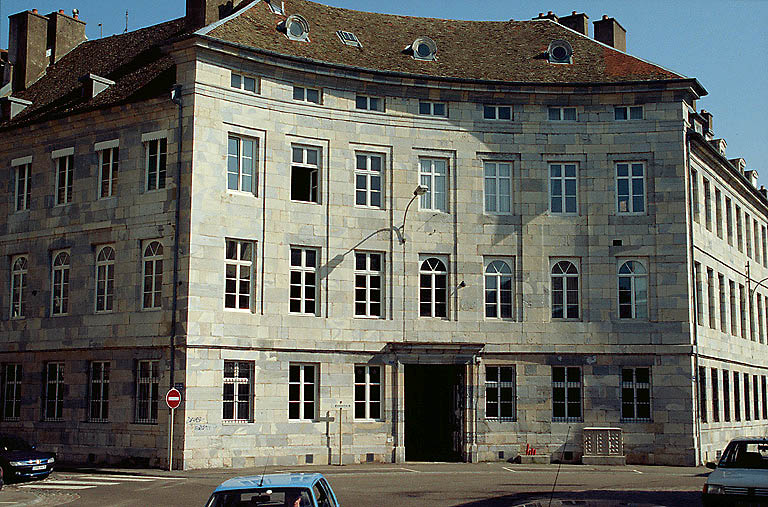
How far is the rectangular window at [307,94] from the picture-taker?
3328cm

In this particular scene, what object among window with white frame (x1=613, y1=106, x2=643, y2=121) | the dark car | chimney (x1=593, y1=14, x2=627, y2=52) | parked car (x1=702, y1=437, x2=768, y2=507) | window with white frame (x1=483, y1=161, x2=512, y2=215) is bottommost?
the dark car

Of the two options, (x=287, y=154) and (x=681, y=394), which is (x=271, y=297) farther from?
(x=681, y=394)

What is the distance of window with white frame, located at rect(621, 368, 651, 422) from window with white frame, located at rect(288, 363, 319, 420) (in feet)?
35.1

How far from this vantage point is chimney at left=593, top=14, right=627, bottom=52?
134 feet

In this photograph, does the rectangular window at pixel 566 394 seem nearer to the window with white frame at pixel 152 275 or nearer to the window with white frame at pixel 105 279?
the window with white frame at pixel 152 275

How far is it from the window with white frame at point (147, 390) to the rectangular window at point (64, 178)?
7.18 meters

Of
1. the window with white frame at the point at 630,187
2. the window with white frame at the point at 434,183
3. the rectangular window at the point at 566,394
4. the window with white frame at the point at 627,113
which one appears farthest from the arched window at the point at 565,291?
the window with white frame at the point at 627,113

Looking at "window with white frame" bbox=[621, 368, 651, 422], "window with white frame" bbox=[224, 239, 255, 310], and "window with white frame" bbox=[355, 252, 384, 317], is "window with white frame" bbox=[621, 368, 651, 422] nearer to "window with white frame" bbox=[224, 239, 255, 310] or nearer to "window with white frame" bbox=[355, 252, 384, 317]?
"window with white frame" bbox=[355, 252, 384, 317]

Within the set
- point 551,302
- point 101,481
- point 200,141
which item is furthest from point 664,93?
point 101,481

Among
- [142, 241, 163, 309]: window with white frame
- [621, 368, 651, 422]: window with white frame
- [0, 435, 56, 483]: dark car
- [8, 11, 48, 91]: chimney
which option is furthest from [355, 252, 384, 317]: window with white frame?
[8, 11, 48, 91]: chimney

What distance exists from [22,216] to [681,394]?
24.2 meters

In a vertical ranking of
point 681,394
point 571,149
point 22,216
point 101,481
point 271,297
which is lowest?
point 101,481

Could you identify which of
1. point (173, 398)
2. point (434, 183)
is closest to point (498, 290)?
point (434, 183)

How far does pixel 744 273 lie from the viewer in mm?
46188
